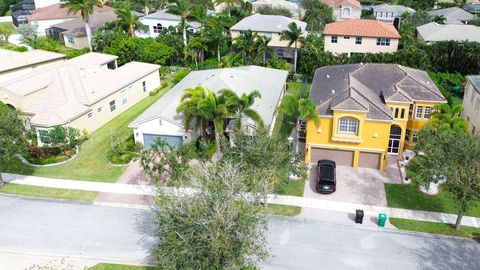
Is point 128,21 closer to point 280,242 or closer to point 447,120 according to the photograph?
point 447,120

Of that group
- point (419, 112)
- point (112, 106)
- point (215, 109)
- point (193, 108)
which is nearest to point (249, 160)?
point (215, 109)

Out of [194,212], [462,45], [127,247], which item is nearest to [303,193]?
[127,247]

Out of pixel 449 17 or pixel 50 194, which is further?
pixel 449 17

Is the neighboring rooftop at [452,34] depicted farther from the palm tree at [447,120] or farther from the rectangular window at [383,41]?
the palm tree at [447,120]

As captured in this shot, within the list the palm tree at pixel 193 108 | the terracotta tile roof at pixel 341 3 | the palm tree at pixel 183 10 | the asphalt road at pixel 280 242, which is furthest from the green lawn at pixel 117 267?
the terracotta tile roof at pixel 341 3

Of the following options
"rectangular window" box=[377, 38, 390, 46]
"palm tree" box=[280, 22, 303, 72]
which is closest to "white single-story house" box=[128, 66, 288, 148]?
"palm tree" box=[280, 22, 303, 72]

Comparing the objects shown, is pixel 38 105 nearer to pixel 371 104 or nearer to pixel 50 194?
pixel 50 194
